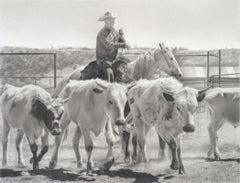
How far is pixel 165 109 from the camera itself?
10.6 feet

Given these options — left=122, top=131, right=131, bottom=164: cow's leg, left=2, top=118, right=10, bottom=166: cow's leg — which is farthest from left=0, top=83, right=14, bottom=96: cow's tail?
left=122, top=131, right=131, bottom=164: cow's leg

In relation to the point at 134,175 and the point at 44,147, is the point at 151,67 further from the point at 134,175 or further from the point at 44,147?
the point at 44,147

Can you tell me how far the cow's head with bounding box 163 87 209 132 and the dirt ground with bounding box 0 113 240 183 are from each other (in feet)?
1.11

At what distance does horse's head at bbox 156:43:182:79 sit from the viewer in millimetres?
3633

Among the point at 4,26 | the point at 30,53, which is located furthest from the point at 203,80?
the point at 4,26

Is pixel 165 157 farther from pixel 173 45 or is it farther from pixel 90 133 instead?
pixel 173 45

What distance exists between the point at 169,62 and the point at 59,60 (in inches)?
39.8

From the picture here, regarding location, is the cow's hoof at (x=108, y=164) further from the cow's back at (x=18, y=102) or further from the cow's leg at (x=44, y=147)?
the cow's back at (x=18, y=102)

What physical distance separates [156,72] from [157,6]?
0.58m

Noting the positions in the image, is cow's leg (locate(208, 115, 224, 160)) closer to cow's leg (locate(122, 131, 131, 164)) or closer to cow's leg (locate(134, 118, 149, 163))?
cow's leg (locate(134, 118, 149, 163))

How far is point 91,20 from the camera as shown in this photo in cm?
366

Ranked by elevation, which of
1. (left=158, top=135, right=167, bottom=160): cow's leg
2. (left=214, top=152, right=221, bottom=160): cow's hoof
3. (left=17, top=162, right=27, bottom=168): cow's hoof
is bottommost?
(left=17, top=162, right=27, bottom=168): cow's hoof

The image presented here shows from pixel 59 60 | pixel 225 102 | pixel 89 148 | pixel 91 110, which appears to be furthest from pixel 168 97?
pixel 59 60

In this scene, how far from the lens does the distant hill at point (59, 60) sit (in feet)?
12.2
